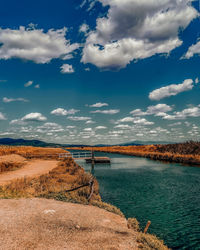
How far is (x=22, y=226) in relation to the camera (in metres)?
9.21

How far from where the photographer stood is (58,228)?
30.8 ft

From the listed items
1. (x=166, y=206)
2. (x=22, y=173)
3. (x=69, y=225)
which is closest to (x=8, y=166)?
(x=22, y=173)

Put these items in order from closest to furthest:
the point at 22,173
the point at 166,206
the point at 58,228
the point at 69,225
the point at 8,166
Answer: the point at 58,228 < the point at 69,225 < the point at 166,206 < the point at 22,173 < the point at 8,166

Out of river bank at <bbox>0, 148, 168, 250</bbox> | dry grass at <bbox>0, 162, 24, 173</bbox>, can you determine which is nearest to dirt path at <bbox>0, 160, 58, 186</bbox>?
dry grass at <bbox>0, 162, 24, 173</bbox>

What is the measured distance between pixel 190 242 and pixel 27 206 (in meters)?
10.0

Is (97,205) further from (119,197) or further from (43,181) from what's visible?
(43,181)

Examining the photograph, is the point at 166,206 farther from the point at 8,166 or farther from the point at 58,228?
the point at 8,166

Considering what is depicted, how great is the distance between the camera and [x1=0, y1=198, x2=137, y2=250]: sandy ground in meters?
7.98

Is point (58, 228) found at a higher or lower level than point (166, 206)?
higher

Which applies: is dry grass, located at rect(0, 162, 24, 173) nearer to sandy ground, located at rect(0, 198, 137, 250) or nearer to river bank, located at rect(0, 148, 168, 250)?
river bank, located at rect(0, 148, 168, 250)

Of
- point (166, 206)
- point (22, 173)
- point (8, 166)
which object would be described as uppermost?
point (8, 166)

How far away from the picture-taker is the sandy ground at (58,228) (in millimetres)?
7980

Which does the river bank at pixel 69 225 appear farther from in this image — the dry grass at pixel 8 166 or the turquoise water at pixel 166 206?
the dry grass at pixel 8 166

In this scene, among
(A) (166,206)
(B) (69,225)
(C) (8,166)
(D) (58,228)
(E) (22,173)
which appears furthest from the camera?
(C) (8,166)
